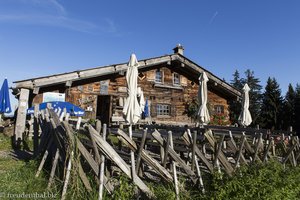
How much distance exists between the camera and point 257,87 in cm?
5616

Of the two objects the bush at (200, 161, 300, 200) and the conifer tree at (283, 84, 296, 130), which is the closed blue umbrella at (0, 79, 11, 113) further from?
the conifer tree at (283, 84, 296, 130)

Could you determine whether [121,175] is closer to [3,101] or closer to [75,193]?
[75,193]

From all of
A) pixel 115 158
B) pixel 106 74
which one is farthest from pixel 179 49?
pixel 115 158

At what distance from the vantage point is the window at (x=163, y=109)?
19.2 metres

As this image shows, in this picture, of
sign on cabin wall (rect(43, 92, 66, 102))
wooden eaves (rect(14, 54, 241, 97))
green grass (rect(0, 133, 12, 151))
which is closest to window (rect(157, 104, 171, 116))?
wooden eaves (rect(14, 54, 241, 97))

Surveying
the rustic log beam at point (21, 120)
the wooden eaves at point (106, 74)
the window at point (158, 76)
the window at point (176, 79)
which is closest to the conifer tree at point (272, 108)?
the wooden eaves at point (106, 74)

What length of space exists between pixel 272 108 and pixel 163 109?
17.0 m

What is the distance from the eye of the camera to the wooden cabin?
622 inches

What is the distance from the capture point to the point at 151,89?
19047mm

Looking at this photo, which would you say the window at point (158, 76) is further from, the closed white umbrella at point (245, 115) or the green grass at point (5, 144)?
the green grass at point (5, 144)

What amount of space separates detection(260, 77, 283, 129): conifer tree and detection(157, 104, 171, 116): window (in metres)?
16.0

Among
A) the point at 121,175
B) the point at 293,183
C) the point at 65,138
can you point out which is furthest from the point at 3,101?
the point at 293,183

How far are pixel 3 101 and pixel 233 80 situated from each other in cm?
5470

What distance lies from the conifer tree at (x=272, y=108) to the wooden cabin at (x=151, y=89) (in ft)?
37.7
